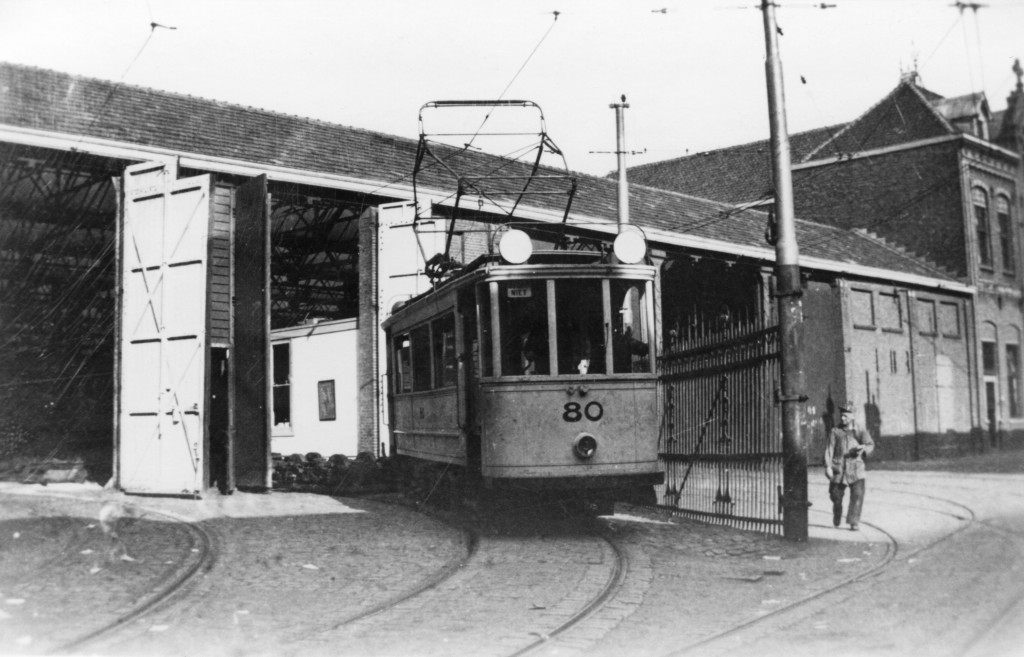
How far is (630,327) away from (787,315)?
5.02 feet

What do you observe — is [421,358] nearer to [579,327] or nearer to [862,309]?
[579,327]

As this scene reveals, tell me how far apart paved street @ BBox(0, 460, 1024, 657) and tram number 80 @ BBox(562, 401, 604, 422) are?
1198 millimetres

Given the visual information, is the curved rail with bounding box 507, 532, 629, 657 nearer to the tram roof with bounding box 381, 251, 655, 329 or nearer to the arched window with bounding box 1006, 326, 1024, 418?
the tram roof with bounding box 381, 251, 655, 329

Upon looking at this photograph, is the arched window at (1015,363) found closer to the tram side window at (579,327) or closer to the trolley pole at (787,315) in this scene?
the trolley pole at (787,315)

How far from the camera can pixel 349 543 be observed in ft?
26.7

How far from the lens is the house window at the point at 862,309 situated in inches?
885

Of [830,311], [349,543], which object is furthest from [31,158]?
[830,311]

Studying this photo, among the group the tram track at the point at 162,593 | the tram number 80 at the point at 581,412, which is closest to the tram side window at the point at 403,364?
the tram track at the point at 162,593

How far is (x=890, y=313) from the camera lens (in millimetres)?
23438

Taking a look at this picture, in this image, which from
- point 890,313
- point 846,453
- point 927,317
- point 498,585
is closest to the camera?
point 498,585

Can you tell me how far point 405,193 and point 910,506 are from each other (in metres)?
9.71

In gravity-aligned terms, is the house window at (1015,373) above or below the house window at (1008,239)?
below

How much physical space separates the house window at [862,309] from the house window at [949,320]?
116 inches

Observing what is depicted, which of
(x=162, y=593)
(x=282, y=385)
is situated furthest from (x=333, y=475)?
(x=162, y=593)
